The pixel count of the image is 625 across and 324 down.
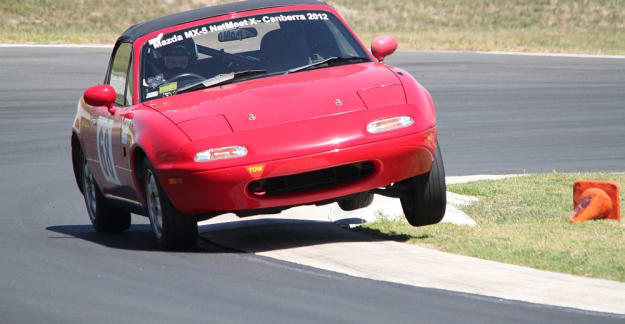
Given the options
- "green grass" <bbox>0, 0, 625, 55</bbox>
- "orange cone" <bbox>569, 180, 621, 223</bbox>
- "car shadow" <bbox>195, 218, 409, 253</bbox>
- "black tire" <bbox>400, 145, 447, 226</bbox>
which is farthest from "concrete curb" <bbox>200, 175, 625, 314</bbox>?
"green grass" <bbox>0, 0, 625, 55</bbox>

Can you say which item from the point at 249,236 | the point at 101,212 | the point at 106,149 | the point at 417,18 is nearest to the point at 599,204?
the point at 249,236

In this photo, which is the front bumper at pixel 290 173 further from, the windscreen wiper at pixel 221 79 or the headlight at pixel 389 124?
the windscreen wiper at pixel 221 79

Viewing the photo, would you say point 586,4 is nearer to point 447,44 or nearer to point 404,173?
point 447,44

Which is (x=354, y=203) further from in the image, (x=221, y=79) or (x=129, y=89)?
(x=129, y=89)

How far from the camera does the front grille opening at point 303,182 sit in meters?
7.50

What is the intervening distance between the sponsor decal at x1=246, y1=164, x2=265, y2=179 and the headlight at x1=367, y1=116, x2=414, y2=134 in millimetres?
718

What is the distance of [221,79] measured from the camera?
8344 millimetres

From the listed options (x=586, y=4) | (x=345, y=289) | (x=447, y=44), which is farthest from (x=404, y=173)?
(x=586, y=4)

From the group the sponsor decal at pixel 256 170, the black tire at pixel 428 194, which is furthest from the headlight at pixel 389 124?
the sponsor decal at pixel 256 170

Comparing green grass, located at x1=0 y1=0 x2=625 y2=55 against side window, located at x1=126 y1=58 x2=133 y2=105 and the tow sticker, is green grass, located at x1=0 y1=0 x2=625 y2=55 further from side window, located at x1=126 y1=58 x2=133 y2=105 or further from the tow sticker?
the tow sticker

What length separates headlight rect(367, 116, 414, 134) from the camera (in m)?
7.45

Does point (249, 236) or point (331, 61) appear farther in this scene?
point (249, 236)

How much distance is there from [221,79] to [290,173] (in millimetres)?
1323

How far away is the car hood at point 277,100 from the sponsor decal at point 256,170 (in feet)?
0.92
